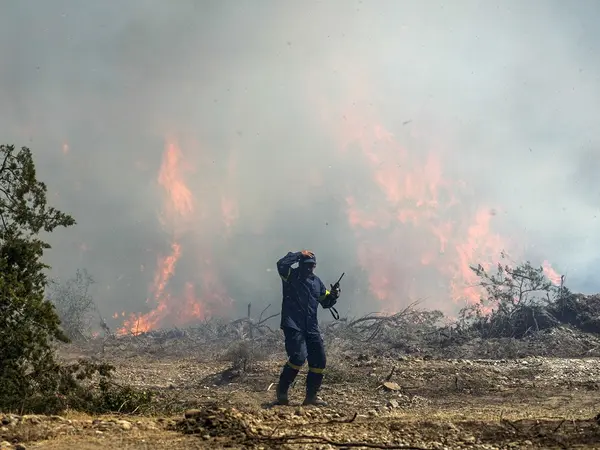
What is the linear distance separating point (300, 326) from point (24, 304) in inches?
162

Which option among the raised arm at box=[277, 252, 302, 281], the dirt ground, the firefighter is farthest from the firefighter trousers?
the raised arm at box=[277, 252, 302, 281]

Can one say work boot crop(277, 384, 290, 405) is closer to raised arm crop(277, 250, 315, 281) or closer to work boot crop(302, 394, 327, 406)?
work boot crop(302, 394, 327, 406)

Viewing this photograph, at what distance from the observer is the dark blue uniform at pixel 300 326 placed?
24.9ft

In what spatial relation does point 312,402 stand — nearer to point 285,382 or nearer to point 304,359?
point 285,382

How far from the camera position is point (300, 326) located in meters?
7.91

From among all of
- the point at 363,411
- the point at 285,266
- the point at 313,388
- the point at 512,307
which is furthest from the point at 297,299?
the point at 512,307

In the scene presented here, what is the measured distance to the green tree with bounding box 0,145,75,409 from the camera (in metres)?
6.41

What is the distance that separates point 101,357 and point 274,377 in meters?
8.95

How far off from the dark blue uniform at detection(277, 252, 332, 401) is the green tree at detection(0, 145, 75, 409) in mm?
3402

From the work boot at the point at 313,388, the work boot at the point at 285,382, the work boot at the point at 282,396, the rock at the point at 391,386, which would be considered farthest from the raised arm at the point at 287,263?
the rock at the point at 391,386

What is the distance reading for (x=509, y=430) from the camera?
4.68m

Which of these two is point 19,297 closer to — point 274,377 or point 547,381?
point 274,377

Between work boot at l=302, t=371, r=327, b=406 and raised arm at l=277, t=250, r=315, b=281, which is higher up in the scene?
raised arm at l=277, t=250, r=315, b=281

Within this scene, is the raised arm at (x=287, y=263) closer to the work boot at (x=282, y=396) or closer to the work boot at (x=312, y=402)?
the work boot at (x=282, y=396)
